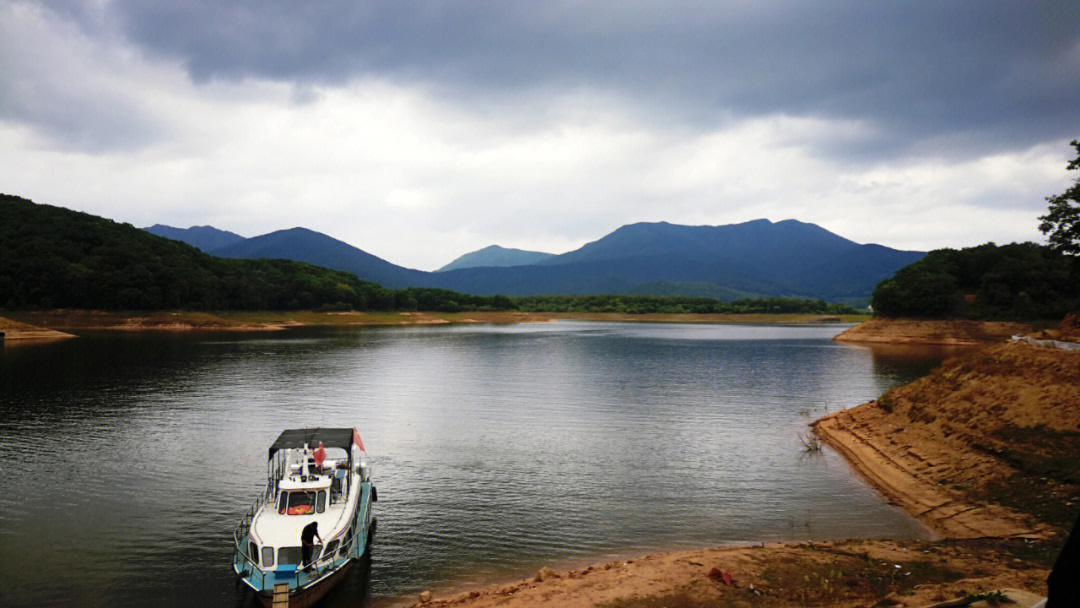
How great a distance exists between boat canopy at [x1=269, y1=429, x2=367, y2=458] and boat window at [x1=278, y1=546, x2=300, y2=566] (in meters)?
5.92

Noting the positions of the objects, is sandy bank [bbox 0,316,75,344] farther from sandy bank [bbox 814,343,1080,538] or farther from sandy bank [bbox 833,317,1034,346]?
sandy bank [bbox 833,317,1034,346]

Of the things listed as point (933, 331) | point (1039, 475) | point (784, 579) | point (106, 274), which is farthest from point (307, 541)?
point (106, 274)

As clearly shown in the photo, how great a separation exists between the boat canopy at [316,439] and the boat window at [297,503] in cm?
335

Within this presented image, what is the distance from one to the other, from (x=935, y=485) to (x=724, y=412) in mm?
21025

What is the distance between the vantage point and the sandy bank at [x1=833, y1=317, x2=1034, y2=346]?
4323 inches

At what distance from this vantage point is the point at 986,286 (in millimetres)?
117000

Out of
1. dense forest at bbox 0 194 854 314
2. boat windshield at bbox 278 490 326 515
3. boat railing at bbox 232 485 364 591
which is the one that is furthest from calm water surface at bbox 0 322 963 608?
dense forest at bbox 0 194 854 314

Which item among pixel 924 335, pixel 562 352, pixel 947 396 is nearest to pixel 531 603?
pixel 947 396

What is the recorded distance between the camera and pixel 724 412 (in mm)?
49406

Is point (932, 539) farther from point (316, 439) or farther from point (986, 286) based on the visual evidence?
point (986, 286)

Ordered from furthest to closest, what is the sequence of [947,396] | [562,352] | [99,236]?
[99,236] → [562,352] → [947,396]

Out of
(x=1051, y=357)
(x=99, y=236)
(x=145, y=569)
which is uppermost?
(x=99, y=236)

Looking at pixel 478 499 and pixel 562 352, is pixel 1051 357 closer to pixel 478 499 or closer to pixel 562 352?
pixel 478 499

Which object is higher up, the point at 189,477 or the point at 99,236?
the point at 99,236
